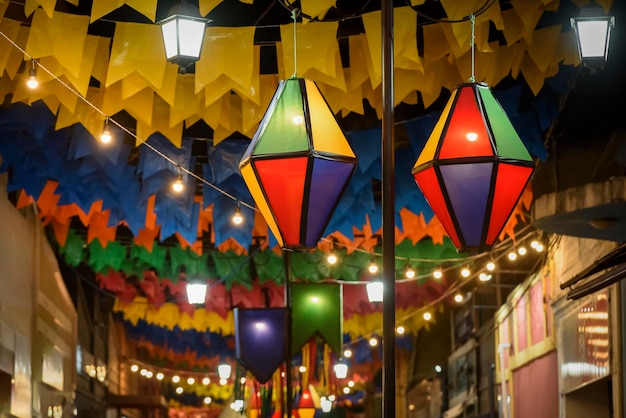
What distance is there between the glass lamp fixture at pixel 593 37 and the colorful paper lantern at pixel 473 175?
2698 mm

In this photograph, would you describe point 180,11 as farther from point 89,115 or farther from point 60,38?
point 89,115

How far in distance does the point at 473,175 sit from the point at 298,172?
0.90 metres

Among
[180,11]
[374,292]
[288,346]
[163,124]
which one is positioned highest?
[163,124]

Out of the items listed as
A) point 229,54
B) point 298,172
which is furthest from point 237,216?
point 298,172

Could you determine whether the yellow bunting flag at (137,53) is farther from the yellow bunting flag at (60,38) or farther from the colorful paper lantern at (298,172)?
the colorful paper lantern at (298,172)

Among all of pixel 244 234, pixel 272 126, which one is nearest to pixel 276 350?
pixel 244 234

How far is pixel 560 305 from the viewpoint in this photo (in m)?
16.7

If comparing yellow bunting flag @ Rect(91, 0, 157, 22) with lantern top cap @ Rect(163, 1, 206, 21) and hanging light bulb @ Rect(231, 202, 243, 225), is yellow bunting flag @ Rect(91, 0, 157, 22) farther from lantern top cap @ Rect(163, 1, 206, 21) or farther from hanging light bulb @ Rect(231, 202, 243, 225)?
hanging light bulb @ Rect(231, 202, 243, 225)

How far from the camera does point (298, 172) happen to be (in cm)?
570

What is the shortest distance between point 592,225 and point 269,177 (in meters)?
5.97

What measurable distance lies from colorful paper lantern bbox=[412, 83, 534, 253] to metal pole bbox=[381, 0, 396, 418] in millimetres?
372

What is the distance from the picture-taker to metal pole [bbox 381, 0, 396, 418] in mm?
5242

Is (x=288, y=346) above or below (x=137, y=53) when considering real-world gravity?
below

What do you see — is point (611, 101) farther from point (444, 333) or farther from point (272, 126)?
point (444, 333)
